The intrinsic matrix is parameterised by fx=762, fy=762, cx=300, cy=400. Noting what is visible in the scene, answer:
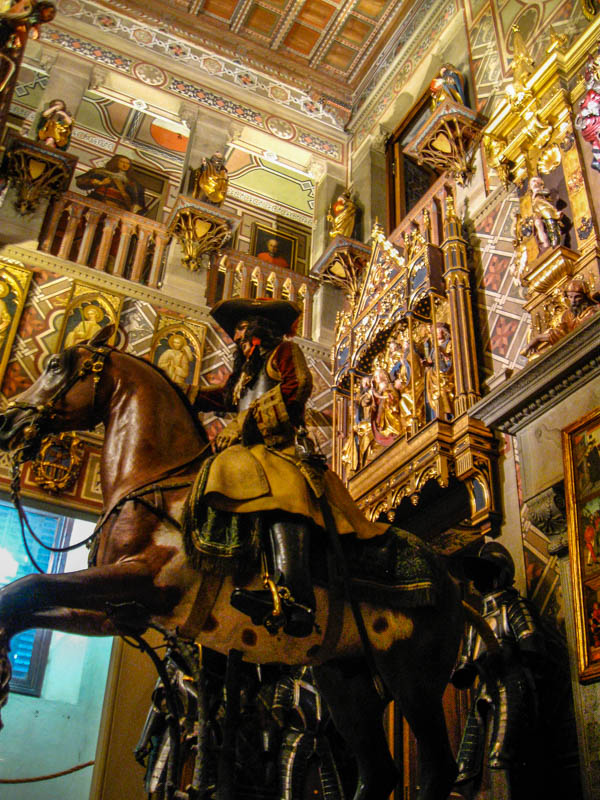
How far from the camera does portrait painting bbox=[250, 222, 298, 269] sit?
440 inches

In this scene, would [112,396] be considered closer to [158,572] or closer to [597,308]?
[158,572]

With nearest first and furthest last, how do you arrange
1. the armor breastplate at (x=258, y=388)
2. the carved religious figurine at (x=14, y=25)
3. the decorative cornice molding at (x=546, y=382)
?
Answer: the armor breastplate at (x=258, y=388) → the decorative cornice molding at (x=546, y=382) → the carved religious figurine at (x=14, y=25)

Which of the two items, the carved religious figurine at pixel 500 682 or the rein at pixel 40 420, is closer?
the rein at pixel 40 420

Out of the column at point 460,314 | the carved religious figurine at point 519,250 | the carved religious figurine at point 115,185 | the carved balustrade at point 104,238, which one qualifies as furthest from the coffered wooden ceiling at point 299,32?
the carved religious figurine at point 519,250

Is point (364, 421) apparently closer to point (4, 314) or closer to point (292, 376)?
point (292, 376)

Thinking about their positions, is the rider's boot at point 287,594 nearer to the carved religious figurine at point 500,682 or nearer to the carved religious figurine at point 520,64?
the carved religious figurine at point 500,682

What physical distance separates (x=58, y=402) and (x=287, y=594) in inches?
60.6

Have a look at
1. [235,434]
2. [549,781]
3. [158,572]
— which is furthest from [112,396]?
[549,781]

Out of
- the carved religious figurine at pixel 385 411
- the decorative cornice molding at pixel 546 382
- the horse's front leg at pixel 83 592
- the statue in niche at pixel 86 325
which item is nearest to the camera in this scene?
the horse's front leg at pixel 83 592

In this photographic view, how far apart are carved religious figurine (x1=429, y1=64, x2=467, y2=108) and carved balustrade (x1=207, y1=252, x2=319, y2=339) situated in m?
2.75

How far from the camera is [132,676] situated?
638 cm

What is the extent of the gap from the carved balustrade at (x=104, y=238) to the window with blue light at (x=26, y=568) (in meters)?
2.99

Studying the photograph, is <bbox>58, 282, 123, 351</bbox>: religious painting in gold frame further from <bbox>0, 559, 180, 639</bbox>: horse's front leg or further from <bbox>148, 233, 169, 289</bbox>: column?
<bbox>0, 559, 180, 639</bbox>: horse's front leg

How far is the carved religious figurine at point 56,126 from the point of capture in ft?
28.6
